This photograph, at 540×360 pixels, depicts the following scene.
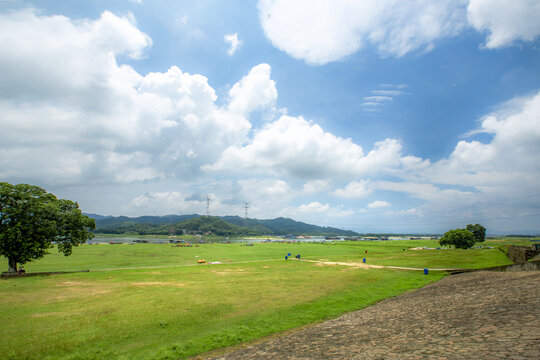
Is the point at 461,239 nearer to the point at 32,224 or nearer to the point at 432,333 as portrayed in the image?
the point at 432,333

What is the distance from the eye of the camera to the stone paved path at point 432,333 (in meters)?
9.46

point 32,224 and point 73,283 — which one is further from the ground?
point 32,224

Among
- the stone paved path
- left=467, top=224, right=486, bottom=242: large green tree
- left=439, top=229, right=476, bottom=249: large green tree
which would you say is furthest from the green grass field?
left=467, top=224, right=486, bottom=242: large green tree

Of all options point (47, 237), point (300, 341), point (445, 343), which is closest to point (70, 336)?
point (300, 341)

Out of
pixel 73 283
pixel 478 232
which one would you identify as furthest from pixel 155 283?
pixel 478 232

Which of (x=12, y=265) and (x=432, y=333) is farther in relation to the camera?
(x=12, y=265)

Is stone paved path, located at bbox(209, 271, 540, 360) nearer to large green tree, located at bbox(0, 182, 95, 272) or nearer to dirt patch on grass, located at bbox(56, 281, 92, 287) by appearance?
dirt patch on grass, located at bbox(56, 281, 92, 287)

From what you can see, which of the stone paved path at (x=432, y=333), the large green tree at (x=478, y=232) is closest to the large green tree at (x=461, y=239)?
the large green tree at (x=478, y=232)

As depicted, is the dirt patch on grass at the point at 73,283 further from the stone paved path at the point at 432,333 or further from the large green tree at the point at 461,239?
the large green tree at the point at 461,239

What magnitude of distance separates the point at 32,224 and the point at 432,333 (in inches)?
1845

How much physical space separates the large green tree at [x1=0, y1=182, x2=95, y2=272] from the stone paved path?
122ft

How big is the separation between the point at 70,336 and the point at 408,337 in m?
18.3

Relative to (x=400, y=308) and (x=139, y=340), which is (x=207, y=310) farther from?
(x=400, y=308)

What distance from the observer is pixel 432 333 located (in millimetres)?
12273
